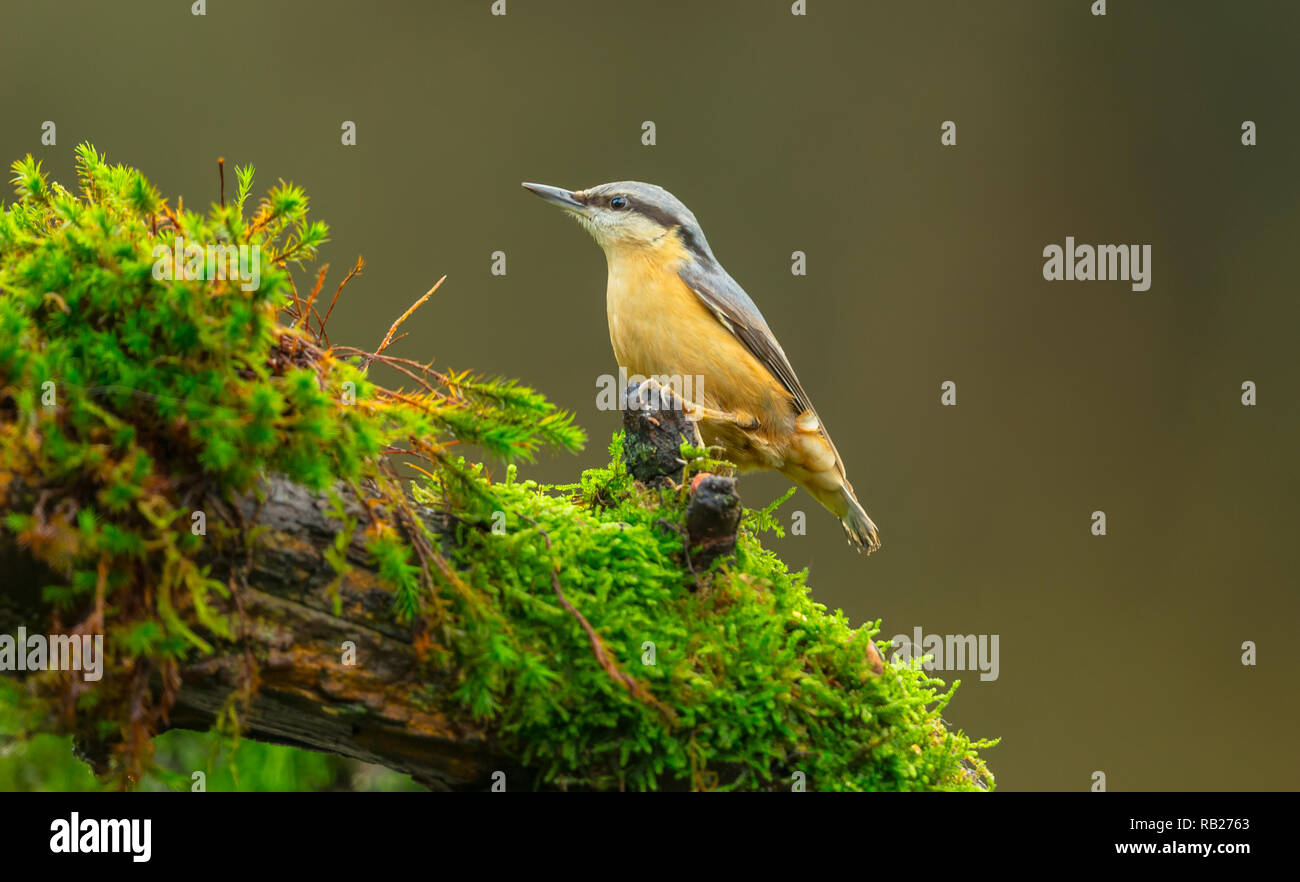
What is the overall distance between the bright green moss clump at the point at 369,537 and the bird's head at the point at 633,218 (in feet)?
4.45

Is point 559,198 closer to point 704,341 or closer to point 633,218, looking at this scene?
point 633,218

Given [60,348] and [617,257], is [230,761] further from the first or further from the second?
[617,257]

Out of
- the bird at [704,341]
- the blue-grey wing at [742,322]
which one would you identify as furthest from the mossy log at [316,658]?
the blue-grey wing at [742,322]

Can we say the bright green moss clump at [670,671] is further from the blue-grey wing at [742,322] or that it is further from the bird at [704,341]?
the blue-grey wing at [742,322]

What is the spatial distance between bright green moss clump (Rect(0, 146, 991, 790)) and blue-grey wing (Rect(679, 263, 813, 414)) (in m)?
1.14

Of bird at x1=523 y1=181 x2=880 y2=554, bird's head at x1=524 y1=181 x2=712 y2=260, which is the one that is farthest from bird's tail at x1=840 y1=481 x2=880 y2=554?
bird's head at x1=524 y1=181 x2=712 y2=260

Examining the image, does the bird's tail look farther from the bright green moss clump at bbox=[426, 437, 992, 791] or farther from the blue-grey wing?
the bright green moss clump at bbox=[426, 437, 992, 791]

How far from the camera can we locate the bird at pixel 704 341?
2.90 metres

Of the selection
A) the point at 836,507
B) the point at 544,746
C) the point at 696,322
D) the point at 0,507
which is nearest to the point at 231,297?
the point at 0,507

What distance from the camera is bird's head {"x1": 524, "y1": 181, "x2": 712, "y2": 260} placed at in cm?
315

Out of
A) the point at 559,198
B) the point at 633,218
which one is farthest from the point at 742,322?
the point at 559,198

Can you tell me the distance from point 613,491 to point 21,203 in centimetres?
123

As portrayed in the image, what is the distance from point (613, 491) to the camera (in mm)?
2125

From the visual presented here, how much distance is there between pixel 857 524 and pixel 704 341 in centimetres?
83
